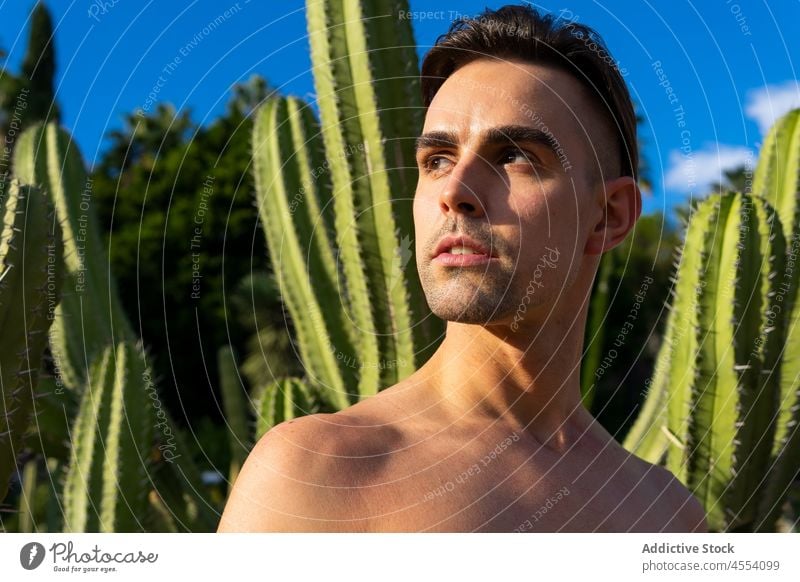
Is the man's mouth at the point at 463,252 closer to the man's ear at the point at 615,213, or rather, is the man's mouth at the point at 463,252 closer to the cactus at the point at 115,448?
the man's ear at the point at 615,213

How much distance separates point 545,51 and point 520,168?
0.40 meters

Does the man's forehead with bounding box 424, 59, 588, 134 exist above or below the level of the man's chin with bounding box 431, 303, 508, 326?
above

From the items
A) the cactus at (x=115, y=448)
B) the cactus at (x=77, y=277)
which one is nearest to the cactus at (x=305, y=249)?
the cactus at (x=115, y=448)

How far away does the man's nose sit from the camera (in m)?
2.33

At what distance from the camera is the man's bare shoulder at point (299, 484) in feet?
6.75

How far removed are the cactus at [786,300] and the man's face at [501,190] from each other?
177 centimetres

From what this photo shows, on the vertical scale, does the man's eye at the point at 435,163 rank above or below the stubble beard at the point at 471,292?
above

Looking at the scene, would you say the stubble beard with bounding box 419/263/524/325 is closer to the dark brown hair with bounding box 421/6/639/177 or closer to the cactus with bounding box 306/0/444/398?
the dark brown hair with bounding box 421/6/639/177

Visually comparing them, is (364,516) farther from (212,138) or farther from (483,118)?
(212,138)

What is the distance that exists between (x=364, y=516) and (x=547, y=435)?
2.34 feet

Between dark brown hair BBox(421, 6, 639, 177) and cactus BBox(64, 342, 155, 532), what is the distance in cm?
188

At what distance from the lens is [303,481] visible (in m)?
2.08

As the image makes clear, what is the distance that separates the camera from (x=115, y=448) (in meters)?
3.83

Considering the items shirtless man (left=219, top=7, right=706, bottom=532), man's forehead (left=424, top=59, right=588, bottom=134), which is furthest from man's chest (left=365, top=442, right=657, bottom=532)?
man's forehead (left=424, top=59, right=588, bottom=134)
